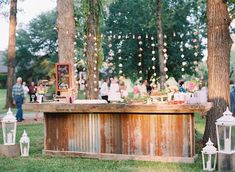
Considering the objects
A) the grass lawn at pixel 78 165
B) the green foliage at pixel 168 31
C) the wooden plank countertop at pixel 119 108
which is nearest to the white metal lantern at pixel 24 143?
the grass lawn at pixel 78 165

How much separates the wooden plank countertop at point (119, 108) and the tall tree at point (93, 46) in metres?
5.04

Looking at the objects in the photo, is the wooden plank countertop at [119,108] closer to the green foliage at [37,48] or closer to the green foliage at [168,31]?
the green foliage at [168,31]

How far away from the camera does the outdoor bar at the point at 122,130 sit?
7.93 metres

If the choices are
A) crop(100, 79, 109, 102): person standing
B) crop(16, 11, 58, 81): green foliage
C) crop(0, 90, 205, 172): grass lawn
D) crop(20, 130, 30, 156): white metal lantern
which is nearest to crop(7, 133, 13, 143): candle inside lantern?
crop(20, 130, 30, 156): white metal lantern

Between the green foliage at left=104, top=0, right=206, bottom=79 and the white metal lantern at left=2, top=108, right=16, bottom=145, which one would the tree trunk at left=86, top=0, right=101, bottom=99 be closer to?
the white metal lantern at left=2, top=108, right=16, bottom=145

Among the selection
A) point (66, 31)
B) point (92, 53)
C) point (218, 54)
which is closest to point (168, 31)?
point (92, 53)

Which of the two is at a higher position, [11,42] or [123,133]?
[11,42]

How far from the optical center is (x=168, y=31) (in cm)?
3447

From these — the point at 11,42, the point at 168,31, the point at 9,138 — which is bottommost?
the point at 9,138

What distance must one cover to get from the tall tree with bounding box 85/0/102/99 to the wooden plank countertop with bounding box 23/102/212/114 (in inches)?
198

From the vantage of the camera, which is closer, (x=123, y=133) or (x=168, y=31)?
(x=123, y=133)

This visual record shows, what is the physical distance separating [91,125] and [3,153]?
1.84 metres

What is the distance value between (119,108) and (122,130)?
0.48m

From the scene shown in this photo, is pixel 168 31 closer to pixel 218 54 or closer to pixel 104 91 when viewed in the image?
pixel 104 91
